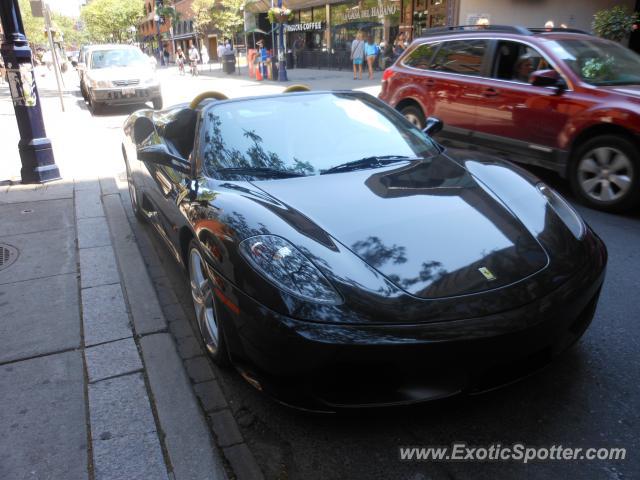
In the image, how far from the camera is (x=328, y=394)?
7.02 feet

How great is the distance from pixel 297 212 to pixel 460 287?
2.89 feet

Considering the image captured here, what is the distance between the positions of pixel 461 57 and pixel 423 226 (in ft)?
16.7

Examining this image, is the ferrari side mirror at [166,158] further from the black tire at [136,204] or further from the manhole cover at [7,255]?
the manhole cover at [7,255]

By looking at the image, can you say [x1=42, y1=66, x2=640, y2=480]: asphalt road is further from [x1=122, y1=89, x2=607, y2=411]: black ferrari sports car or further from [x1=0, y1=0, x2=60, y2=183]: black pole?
[x1=0, y1=0, x2=60, y2=183]: black pole

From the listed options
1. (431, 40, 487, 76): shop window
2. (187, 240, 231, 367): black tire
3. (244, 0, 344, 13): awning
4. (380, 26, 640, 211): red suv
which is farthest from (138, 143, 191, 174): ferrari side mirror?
(244, 0, 344, 13): awning

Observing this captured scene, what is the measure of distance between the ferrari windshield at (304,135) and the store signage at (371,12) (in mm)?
22485

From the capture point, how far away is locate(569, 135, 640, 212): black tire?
199 inches

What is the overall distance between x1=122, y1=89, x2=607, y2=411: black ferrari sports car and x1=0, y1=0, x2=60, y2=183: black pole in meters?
4.36


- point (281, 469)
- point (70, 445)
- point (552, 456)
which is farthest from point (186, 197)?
point (552, 456)

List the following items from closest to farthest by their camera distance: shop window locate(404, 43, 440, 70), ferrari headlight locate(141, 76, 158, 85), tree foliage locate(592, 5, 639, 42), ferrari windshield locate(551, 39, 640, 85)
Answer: ferrari windshield locate(551, 39, 640, 85)
shop window locate(404, 43, 440, 70)
tree foliage locate(592, 5, 639, 42)
ferrari headlight locate(141, 76, 158, 85)

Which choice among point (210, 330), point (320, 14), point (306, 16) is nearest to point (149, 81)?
point (210, 330)

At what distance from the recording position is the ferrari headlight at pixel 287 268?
7.10 feet

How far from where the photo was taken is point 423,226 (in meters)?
2.51

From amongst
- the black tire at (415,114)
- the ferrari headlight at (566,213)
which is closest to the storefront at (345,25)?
the black tire at (415,114)
